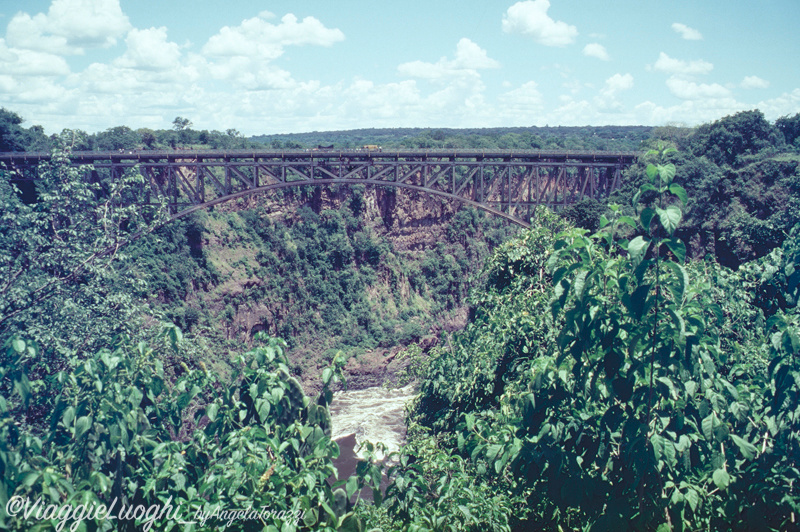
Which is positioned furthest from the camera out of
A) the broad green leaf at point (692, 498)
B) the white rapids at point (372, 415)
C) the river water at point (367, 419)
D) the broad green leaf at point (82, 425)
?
the white rapids at point (372, 415)

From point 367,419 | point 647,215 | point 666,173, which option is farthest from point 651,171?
point 367,419

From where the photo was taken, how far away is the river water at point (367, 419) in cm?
2602

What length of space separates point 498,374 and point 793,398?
632cm

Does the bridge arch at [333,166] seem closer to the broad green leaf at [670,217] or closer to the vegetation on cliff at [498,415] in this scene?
the vegetation on cliff at [498,415]

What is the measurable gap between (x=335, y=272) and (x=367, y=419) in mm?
13543

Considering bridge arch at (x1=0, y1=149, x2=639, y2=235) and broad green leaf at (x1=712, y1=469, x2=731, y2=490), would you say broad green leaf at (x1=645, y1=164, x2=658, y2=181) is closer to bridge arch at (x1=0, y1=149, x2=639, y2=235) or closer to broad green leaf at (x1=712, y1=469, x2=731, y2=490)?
broad green leaf at (x1=712, y1=469, x2=731, y2=490)

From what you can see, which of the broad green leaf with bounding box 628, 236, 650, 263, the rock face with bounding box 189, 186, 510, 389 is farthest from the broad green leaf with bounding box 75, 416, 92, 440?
the rock face with bounding box 189, 186, 510, 389

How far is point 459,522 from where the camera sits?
5273 mm

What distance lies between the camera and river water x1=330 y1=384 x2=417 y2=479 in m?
26.0

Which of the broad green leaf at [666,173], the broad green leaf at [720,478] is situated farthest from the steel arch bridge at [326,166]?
the broad green leaf at [666,173]

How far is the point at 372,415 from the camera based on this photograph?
97.8 feet

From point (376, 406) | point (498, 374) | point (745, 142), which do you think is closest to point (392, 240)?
point (376, 406)

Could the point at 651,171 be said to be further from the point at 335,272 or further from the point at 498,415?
the point at 335,272

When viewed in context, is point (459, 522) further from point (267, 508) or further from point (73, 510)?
point (73, 510)
